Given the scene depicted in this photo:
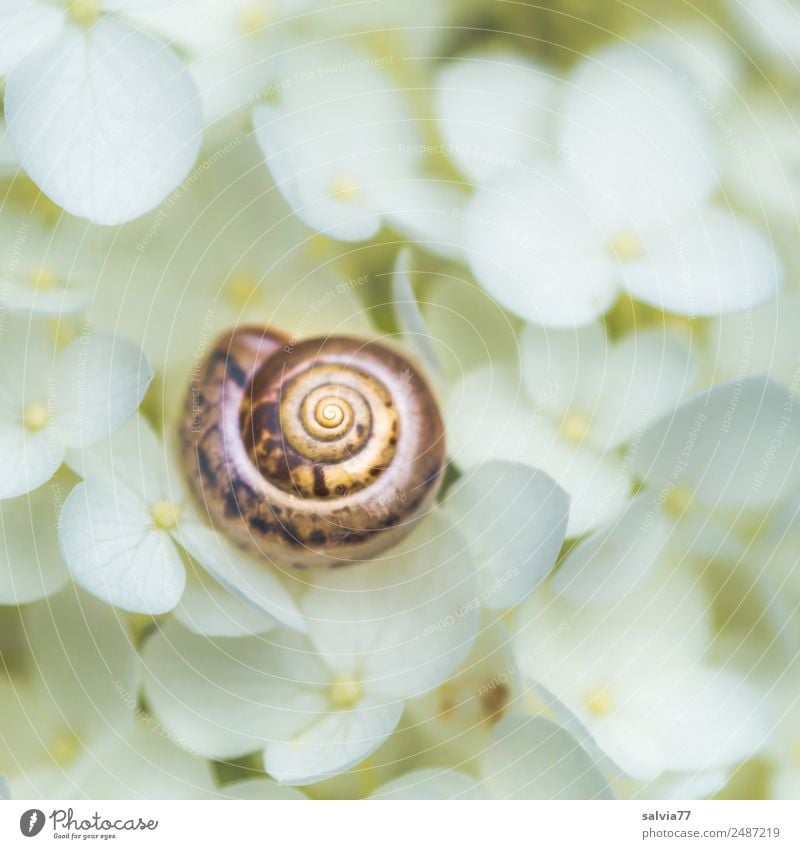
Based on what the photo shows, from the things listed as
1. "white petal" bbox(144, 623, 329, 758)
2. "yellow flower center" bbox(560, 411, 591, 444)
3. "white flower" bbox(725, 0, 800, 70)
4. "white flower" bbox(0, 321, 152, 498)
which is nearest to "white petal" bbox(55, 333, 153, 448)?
"white flower" bbox(0, 321, 152, 498)

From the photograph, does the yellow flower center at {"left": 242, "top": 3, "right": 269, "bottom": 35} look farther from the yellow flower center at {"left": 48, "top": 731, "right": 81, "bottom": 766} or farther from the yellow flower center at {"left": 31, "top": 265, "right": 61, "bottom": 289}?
the yellow flower center at {"left": 48, "top": 731, "right": 81, "bottom": 766}

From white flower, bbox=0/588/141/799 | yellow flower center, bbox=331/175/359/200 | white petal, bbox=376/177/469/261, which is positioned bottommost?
white flower, bbox=0/588/141/799

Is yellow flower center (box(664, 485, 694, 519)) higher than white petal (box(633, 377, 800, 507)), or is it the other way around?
white petal (box(633, 377, 800, 507))

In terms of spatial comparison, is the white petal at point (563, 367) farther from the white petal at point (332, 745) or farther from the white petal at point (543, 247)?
the white petal at point (332, 745)

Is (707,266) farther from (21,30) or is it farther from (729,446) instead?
(21,30)

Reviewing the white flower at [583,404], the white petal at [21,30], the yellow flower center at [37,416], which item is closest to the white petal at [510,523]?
the white flower at [583,404]
